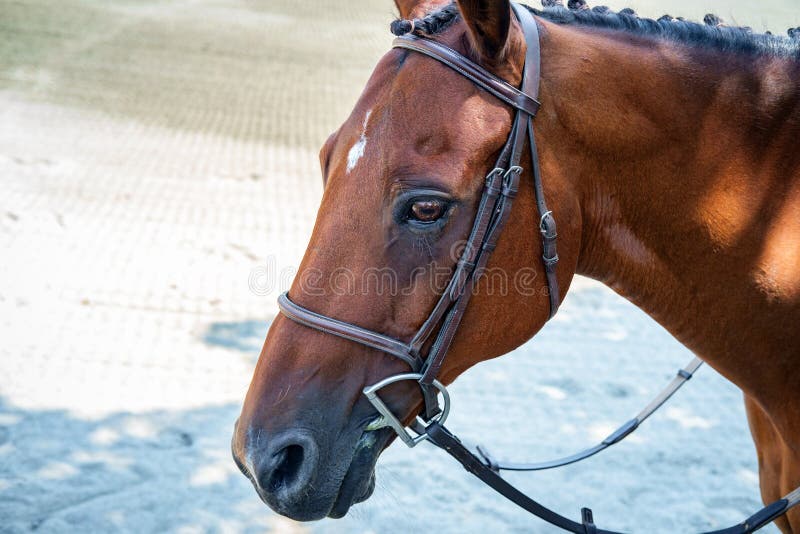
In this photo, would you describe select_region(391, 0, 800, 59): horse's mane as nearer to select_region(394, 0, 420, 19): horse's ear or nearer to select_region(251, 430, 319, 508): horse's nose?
select_region(394, 0, 420, 19): horse's ear

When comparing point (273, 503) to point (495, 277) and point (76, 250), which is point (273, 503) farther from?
point (76, 250)

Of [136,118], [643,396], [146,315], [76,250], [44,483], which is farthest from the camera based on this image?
[136,118]

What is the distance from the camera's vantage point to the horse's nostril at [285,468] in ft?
5.70

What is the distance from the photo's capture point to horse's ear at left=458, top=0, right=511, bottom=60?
1.70m

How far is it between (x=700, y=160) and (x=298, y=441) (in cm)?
132

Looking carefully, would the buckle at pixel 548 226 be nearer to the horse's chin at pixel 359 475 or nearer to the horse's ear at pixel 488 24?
the horse's ear at pixel 488 24

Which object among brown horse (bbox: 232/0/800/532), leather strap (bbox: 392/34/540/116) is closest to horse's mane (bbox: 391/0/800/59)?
brown horse (bbox: 232/0/800/532)

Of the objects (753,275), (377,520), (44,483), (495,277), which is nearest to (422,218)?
(495,277)

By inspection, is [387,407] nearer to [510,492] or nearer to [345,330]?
[345,330]

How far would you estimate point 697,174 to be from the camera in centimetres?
193

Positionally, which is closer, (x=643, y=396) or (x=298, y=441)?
(x=298, y=441)

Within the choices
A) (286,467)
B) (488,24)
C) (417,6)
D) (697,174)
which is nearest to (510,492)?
(286,467)

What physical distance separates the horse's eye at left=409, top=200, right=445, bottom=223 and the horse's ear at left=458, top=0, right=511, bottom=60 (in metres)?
0.41

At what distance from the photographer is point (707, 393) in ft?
17.5
